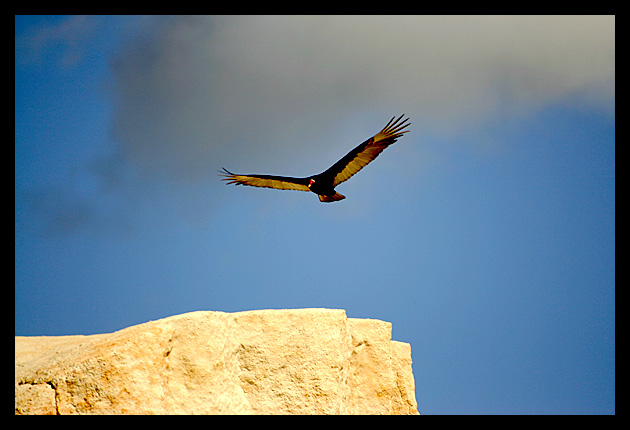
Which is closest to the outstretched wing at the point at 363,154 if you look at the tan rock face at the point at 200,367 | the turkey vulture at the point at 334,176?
the turkey vulture at the point at 334,176

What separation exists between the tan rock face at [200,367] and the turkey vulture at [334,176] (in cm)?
322

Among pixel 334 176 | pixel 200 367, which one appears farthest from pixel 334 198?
pixel 200 367

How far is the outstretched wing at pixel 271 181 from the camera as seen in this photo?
492 inches

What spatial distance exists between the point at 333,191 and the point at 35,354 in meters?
5.92

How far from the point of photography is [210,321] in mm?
9078

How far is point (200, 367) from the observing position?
8.70 m

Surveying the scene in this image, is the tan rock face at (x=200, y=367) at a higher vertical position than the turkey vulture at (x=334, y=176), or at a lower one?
lower

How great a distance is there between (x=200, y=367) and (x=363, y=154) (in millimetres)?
5049

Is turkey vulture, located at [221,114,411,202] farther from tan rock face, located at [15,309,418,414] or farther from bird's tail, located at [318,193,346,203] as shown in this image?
tan rock face, located at [15,309,418,414]

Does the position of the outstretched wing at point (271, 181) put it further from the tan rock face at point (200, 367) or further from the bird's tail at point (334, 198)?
the tan rock face at point (200, 367)

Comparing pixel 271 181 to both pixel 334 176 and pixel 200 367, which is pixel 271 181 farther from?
pixel 200 367

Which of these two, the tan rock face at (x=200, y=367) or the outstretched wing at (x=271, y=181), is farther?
the outstretched wing at (x=271, y=181)

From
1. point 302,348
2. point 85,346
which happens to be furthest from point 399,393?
point 85,346
